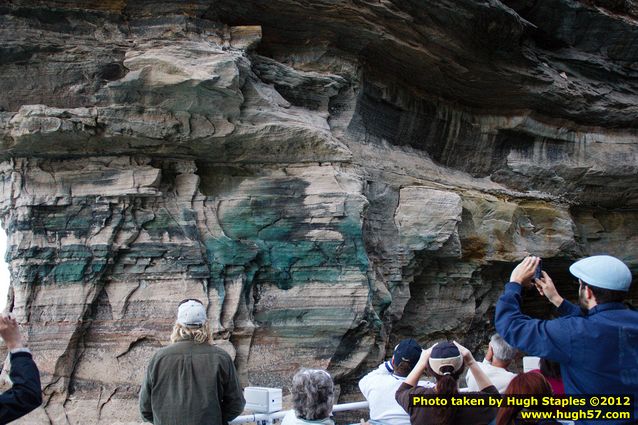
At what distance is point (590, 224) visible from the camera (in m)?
16.6

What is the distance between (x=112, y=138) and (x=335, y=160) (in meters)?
3.61

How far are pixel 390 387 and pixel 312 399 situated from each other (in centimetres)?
109

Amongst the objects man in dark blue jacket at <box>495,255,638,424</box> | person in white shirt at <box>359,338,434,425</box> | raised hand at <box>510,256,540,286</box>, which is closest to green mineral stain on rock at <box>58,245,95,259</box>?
person in white shirt at <box>359,338,434,425</box>

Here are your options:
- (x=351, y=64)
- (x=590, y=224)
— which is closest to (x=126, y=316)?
(x=351, y=64)

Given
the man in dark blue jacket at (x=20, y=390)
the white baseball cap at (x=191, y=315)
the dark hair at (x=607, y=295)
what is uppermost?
the dark hair at (x=607, y=295)

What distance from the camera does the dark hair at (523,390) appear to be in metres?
3.33

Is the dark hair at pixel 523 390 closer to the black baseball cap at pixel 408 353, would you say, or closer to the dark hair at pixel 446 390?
the dark hair at pixel 446 390

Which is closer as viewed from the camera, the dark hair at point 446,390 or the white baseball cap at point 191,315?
the dark hair at point 446,390

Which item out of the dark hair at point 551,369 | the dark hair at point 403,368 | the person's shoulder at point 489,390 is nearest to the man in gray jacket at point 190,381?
the dark hair at point 403,368

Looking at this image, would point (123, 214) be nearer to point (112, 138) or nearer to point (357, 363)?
point (112, 138)

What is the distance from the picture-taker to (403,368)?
4.89 m

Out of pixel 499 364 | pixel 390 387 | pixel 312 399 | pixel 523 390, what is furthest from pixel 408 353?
pixel 523 390

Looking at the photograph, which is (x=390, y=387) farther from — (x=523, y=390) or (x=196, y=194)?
(x=196, y=194)

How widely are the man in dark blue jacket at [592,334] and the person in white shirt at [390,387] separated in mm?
1673
